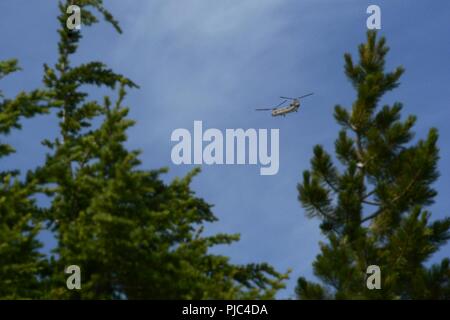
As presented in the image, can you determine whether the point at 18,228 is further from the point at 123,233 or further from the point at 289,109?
the point at 289,109

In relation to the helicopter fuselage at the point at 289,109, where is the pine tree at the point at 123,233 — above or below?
below

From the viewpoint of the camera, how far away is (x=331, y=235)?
23.7m

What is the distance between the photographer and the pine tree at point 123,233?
1455 centimetres

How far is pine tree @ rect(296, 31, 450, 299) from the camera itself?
23594mm

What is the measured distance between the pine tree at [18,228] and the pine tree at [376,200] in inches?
413

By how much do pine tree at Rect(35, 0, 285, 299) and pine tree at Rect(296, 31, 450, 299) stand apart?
23.7 feet

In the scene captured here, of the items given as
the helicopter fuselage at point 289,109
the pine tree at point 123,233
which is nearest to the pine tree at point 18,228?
the pine tree at point 123,233

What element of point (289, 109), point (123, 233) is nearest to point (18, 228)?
point (123, 233)

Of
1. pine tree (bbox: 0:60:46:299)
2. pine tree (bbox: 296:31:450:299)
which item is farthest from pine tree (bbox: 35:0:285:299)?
pine tree (bbox: 296:31:450:299)

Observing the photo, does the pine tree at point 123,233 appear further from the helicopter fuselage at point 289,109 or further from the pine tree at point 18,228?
the helicopter fuselage at point 289,109

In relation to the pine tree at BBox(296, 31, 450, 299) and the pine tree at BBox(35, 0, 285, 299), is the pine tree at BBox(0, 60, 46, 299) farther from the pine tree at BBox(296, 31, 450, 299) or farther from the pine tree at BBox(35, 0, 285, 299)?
→ the pine tree at BBox(296, 31, 450, 299)
